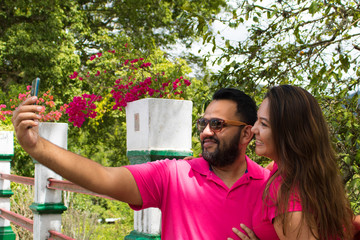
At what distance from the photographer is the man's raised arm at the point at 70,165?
56.4 inches

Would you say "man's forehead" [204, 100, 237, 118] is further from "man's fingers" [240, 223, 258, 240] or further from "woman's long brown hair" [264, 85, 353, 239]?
"man's fingers" [240, 223, 258, 240]

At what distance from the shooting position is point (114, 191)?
171cm

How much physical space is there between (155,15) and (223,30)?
12147 millimetres

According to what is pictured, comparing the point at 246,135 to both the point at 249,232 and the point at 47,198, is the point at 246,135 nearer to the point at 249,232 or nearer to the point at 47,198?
the point at 249,232

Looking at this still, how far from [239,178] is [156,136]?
476 mm

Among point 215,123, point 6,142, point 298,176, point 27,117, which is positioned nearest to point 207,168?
point 215,123

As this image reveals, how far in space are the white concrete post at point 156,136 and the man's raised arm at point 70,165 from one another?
469mm

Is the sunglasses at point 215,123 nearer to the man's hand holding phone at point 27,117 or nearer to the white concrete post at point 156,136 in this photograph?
the white concrete post at point 156,136

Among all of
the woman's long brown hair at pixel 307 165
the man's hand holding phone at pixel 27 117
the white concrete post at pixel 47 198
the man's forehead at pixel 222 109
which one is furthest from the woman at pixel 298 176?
the white concrete post at pixel 47 198

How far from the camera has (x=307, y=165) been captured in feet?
5.24

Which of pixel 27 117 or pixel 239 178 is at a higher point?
pixel 27 117

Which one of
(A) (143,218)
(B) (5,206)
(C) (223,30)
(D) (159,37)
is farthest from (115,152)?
(A) (143,218)

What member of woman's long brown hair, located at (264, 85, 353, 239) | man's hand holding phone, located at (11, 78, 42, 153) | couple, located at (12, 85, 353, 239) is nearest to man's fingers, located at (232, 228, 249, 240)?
couple, located at (12, 85, 353, 239)

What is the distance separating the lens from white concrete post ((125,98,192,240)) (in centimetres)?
226
